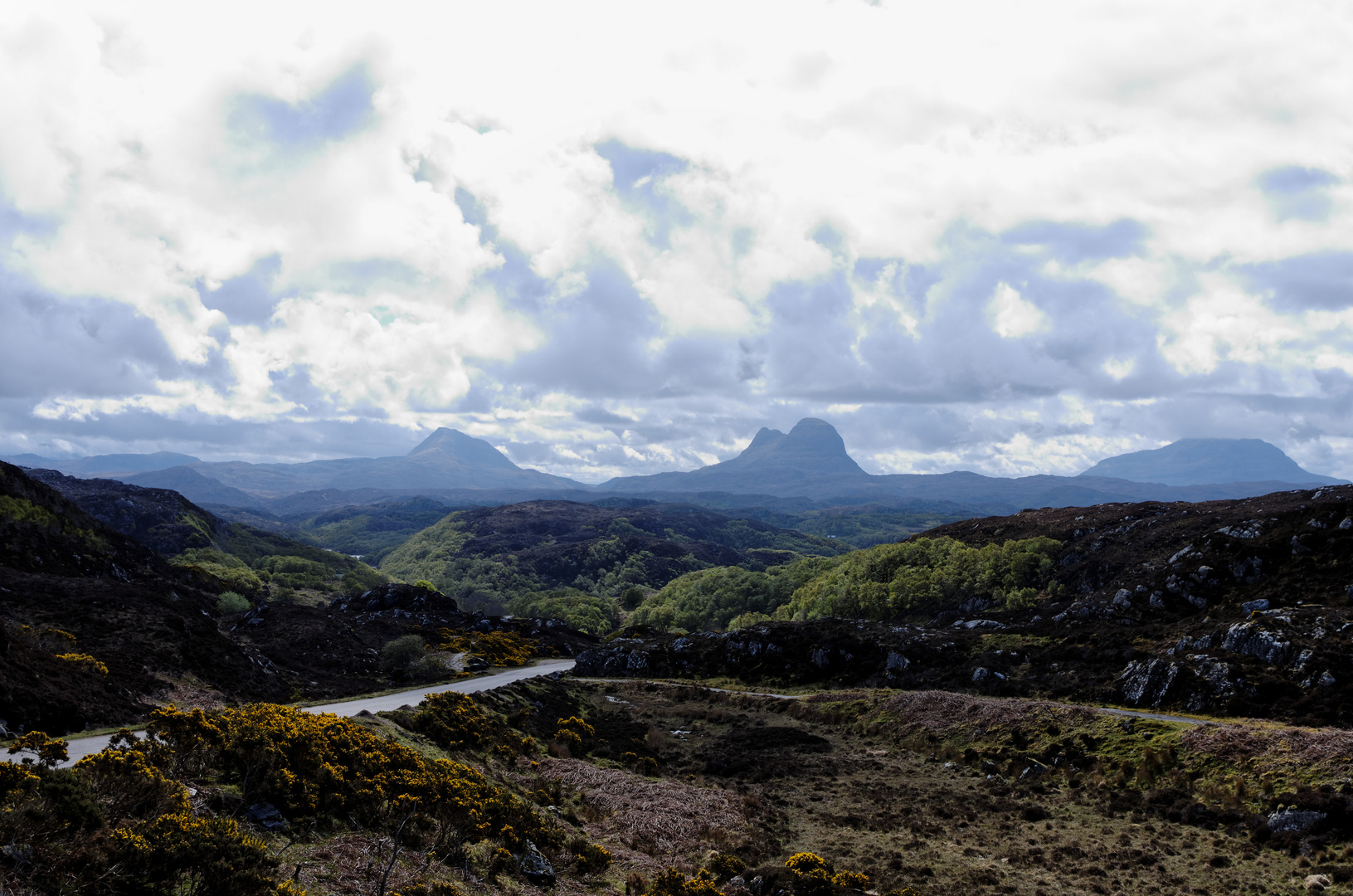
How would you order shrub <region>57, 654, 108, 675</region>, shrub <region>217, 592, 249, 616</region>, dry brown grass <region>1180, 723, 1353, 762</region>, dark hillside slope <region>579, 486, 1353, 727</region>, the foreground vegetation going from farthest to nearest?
1. shrub <region>217, 592, 249, 616</region>
2. dark hillside slope <region>579, 486, 1353, 727</region>
3. shrub <region>57, 654, 108, 675</region>
4. dry brown grass <region>1180, 723, 1353, 762</region>
5. the foreground vegetation

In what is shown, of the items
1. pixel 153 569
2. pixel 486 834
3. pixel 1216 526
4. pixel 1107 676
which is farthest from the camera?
pixel 153 569

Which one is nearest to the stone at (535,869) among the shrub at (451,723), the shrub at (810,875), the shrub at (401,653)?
the shrub at (810,875)

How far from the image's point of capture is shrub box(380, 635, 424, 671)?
7362 cm

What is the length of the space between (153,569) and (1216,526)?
494ft

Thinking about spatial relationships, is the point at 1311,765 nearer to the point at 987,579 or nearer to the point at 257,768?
the point at 257,768

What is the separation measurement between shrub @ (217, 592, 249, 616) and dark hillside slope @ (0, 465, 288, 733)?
2.52 metres

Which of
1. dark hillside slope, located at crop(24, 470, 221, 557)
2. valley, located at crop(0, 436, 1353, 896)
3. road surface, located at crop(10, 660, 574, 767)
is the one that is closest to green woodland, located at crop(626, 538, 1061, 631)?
valley, located at crop(0, 436, 1353, 896)

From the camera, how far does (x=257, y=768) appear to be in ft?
57.8

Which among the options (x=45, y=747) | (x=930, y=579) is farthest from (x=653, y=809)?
(x=930, y=579)

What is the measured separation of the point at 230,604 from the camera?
301ft

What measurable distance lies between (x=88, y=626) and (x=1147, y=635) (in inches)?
3810

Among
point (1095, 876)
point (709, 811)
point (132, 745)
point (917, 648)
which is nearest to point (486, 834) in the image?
point (132, 745)

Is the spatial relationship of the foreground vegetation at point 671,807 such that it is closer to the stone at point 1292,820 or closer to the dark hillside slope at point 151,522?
the stone at point 1292,820

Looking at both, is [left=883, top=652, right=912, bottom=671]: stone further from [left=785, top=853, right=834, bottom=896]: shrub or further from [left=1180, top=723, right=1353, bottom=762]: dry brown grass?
[left=785, top=853, right=834, bottom=896]: shrub
